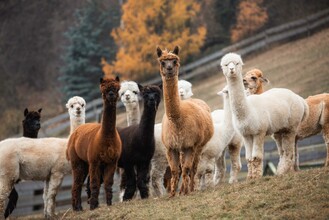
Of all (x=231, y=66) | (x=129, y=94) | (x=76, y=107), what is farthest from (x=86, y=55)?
(x=231, y=66)

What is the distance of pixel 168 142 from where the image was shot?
475 inches

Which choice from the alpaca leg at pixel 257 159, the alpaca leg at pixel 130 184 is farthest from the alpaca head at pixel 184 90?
the alpaca leg at pixel 257 159

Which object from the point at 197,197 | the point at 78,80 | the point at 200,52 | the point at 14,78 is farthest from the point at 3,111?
the point at 197,197

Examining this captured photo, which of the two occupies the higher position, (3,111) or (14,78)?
(14,78)

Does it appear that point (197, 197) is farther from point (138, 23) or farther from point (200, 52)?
point (200, 52)

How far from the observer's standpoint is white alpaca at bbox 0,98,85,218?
1325 cm

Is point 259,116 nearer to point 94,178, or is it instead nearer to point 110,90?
point 110,90

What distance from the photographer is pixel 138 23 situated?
121ft

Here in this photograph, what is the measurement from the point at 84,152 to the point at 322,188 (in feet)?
16.0

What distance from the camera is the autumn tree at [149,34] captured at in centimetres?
3662

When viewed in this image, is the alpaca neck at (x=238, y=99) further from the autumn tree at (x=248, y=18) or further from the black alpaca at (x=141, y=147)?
the autumn tree at (x=248, y=18)

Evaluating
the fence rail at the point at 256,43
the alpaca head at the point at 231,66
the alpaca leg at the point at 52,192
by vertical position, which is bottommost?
the alpaca leg at the point at 52,192

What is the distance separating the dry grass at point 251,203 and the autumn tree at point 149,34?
2487cm

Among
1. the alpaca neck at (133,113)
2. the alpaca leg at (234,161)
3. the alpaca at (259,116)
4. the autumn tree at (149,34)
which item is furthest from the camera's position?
the autumn tree at (149,34)
